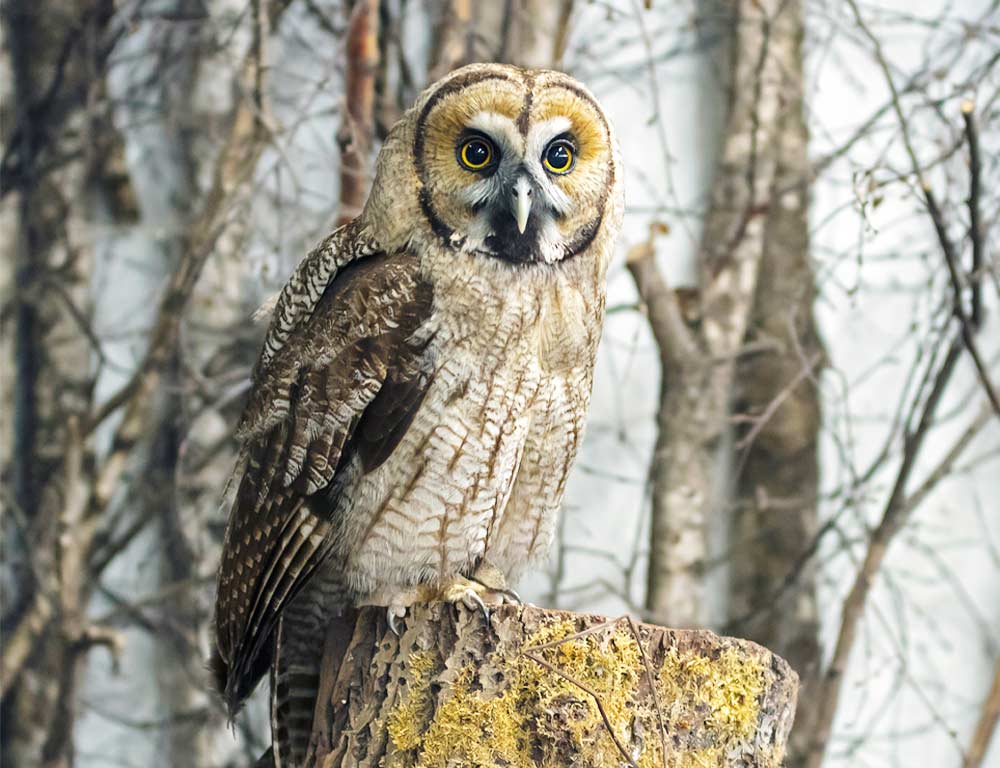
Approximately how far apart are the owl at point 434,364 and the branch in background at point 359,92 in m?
0.98

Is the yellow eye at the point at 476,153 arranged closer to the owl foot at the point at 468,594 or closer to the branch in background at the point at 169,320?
the owl foot at the point at 468,594

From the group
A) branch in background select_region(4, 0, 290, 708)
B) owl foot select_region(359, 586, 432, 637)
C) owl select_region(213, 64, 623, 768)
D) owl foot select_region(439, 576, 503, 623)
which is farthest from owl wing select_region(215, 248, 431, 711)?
branch in background select_region(4, 0, 290, 708)

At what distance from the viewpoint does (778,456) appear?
3.93 m

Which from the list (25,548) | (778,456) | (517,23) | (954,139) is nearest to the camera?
(954,139)

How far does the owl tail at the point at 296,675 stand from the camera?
217 cm

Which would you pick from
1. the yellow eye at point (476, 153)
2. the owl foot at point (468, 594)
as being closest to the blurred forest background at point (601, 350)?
the owl foot at point (468, 594)

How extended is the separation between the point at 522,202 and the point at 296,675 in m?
1.03

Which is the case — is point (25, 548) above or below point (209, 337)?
below

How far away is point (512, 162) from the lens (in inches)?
77.0

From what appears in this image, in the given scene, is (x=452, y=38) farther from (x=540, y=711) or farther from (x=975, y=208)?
(x=540, y=711)

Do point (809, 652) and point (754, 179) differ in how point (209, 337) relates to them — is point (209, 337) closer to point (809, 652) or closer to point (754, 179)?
point (754, 179)

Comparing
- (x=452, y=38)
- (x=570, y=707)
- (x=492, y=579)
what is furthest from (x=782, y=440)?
(x=570, y=707)

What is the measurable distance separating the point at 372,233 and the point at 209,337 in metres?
1.93

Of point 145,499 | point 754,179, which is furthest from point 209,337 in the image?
point 754,179
